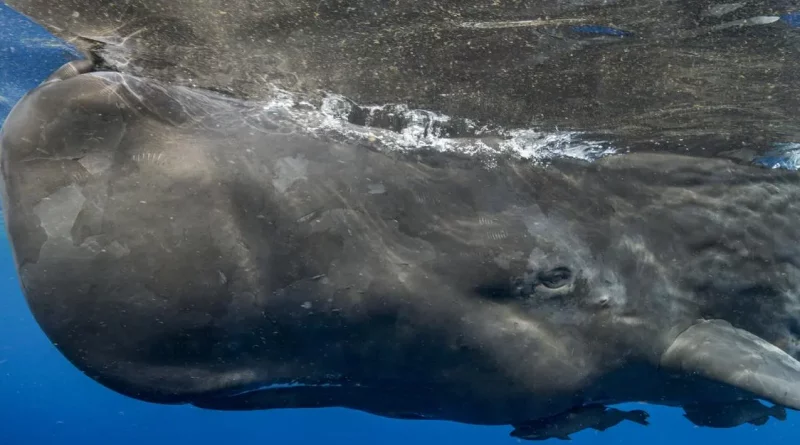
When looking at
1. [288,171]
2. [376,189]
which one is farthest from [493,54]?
[288,171]

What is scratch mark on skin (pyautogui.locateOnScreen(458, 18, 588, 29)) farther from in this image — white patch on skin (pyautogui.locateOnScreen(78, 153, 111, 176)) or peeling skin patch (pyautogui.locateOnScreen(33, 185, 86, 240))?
peeling skin patch (pyautogui.locateOnScreen(33, 185, 86, 240))

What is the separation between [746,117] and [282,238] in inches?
263

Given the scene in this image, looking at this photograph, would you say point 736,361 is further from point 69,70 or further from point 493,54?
point 69,70

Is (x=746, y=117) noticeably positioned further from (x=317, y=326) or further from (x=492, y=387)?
(x=317, y=326)

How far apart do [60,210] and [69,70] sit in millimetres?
1190

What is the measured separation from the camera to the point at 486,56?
598 cm

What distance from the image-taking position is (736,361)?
16.4 ft

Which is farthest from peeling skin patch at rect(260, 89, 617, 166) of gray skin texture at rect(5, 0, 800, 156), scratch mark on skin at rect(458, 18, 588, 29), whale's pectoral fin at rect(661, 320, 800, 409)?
whale's pectoral fin at rect(661, 320, 800, 409)

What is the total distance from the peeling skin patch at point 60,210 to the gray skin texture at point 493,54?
2139 mm

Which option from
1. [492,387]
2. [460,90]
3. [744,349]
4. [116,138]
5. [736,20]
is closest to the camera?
[116,138]

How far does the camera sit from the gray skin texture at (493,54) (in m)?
5.15

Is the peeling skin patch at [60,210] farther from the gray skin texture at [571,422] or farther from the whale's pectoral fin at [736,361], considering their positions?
the whale's pectoral fin at [736,361]

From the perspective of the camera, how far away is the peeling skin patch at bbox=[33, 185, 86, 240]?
134 inches

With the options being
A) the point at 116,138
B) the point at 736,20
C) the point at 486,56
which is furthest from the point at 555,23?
the point at 116,138
